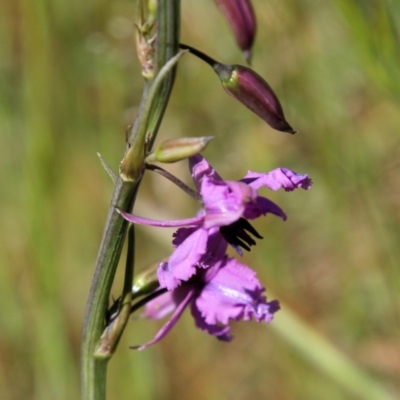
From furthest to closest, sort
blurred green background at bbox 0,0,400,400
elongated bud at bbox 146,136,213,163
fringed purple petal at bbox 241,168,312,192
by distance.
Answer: blurred green background at bbox 0,0,400,400 → fringed purple petal at bbox 241,168,312,192 → elongated bud at bbox 146,136,213,163

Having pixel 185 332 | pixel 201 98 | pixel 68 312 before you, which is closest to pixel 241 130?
pixel 201 98

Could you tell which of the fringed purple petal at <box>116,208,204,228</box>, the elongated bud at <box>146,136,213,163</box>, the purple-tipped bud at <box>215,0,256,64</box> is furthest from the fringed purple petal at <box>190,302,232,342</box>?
Result: the purple-tipped bud at <box>215,0,256,64</box>

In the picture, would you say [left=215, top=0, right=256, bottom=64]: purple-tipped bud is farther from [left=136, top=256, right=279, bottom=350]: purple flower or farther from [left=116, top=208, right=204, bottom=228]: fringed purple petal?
[left=136, top=256, right=279, bottom=350]: purple flower

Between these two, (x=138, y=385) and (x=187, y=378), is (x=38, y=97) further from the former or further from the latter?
(x=187, y=378)

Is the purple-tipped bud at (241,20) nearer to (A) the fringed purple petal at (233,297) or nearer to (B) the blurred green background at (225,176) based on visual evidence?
(A) the fringed purple petal at (233,297)

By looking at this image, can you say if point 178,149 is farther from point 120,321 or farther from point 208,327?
point 208,327
